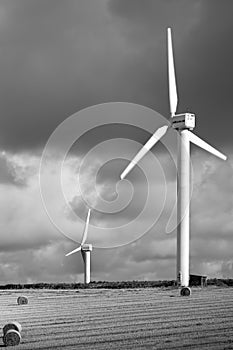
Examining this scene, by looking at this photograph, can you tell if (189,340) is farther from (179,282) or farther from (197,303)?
(179,282)

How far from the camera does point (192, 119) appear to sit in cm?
8112

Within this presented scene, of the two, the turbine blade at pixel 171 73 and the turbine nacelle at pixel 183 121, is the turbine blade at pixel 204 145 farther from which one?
the turbine blade at pixel 171 73

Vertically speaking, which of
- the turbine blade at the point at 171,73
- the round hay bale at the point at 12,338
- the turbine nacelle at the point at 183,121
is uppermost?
the turbine blade at the point at 171,73

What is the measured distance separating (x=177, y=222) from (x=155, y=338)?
46.0 meters

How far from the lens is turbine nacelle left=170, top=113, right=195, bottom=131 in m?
80.2

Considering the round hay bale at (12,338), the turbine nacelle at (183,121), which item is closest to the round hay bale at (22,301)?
the round hay bale at (12,338)

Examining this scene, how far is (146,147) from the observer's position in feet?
242

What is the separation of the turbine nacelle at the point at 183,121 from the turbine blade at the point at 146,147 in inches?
52.8

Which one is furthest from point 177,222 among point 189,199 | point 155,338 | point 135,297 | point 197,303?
point 155,338

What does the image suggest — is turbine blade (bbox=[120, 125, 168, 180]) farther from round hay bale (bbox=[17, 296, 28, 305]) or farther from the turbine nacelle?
round hay bale (bbox=[17, 296, 28, 305])

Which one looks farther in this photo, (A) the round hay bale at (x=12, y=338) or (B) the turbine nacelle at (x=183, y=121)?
(B) the turbine nacelle at (x=183, y=121)

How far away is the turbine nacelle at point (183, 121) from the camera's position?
80.2 metres

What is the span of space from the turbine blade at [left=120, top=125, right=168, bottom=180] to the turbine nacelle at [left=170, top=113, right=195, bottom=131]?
134 cm

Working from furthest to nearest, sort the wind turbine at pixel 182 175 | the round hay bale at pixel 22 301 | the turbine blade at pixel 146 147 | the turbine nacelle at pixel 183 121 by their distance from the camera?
the turbine nacelle at pixel 183 121 < the wind turbine at pixel 182 175 < the turbine blade at pixel 146 147 < the round hay bale at pixel 22 301
